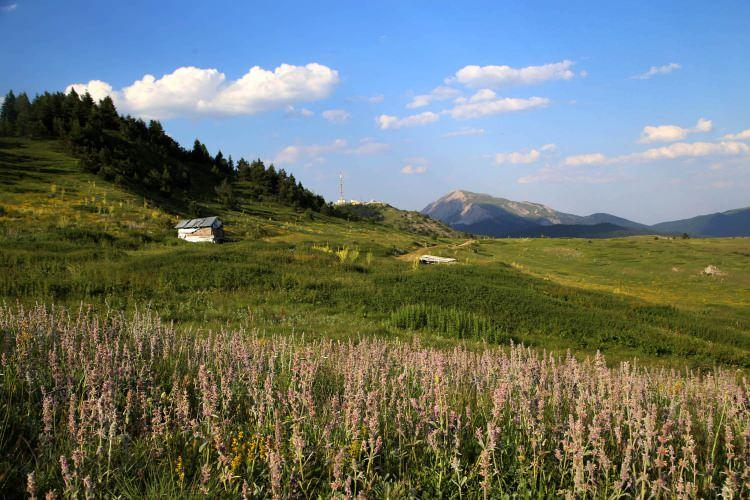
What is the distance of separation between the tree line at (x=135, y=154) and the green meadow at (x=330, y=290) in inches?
491

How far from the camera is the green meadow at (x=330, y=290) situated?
17172mm

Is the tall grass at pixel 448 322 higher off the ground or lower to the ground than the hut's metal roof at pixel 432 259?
lower

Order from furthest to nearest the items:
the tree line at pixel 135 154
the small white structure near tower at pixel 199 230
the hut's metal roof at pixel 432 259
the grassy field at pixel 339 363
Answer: the tree line at pixel 135 154 → the hut's metal roof at pixel 432 259 → the small white structure near tower at pixel 199 230 → the grassy field at pixel 339 363

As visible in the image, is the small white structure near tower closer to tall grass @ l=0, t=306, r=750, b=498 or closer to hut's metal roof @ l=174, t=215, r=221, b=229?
hut's metal roof @ l=174, t=215, r=221, b=229

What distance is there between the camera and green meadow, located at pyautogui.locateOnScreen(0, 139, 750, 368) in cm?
1717

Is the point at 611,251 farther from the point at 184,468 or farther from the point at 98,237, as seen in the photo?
the point at 184,468

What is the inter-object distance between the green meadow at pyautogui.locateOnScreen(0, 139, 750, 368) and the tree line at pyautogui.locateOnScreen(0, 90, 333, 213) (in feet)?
40.9

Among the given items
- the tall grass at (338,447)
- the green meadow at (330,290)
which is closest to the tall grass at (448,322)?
the green meadow at (330,290)

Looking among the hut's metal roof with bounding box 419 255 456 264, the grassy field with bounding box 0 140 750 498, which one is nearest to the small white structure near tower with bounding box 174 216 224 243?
the grassy field with bounding box 0 140 750 498

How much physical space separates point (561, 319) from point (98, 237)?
30133 millimetres

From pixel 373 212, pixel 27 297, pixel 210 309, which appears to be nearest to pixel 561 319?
pixel 210 309

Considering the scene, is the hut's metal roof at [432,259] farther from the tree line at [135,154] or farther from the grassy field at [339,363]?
the tree line at [135,154]

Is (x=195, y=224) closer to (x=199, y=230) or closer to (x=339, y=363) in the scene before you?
(x=199, y=230)

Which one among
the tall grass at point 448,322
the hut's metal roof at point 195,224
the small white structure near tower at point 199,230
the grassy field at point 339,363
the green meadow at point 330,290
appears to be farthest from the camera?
the hut's metal roof at point 195,224
